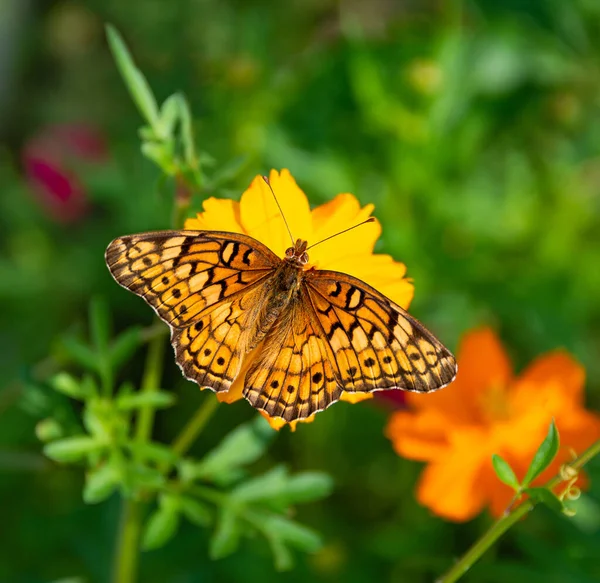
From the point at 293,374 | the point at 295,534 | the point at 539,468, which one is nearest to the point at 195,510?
the point at 295,534

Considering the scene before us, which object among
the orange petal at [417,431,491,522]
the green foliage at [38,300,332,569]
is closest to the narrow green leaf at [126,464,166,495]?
the green foliage at [38,300,332,569]

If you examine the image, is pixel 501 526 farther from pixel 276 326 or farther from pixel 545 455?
pixel 276 326

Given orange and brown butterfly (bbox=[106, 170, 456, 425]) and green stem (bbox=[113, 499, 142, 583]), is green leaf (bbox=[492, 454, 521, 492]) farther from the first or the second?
green stem (bbox=[113, 499, 142, 583])

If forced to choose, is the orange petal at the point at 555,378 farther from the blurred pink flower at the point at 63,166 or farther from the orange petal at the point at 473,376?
the blurred pink flower at the point at 63,166

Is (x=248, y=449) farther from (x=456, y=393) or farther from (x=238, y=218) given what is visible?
(x=456, y=393)

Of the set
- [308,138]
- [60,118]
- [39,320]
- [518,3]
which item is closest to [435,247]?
[308,138]

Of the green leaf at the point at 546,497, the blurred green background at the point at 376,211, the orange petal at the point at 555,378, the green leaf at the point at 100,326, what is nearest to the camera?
the green leaf at the point at 546,497

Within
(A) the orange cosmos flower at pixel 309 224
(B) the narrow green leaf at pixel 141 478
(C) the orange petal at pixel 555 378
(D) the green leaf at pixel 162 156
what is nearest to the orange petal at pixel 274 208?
(A) the orange cosmos flower at pixel 309 224
